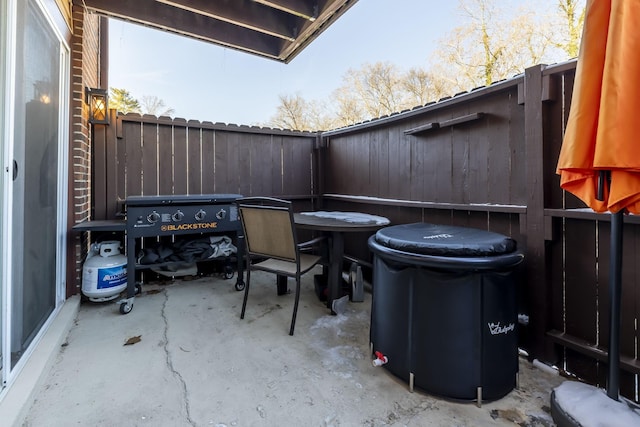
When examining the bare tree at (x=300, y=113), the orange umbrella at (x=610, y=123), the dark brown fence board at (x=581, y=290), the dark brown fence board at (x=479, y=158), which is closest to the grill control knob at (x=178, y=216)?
the dark brown fence board at (x=479, y=158)

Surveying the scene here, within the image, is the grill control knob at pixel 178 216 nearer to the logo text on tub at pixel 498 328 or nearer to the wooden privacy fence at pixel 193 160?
the wooden privacy fence at pixel 193 160

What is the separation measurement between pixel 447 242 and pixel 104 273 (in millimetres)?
2772

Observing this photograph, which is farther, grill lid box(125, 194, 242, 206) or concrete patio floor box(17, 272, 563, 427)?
grill lid box(125, 194, 242, 206)

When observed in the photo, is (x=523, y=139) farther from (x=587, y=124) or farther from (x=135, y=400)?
(x=135, y=400)

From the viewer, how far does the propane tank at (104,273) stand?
260 centimetres

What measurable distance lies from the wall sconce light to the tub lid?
311 centimetres

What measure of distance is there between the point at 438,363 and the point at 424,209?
5.36 feet

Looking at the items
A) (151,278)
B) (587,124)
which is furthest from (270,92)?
(587,124)

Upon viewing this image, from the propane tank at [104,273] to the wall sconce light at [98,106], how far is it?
1.31 m

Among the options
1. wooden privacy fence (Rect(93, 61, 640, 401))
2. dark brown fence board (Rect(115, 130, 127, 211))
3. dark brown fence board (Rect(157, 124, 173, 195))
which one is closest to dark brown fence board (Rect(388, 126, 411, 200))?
wooden privacy fence (Rect(93, 61, 640, 401))

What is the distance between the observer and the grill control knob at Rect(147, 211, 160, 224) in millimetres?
2834

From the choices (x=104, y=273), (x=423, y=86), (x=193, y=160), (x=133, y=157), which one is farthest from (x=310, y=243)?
(x=423, y=86)

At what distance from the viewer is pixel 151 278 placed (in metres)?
3.56

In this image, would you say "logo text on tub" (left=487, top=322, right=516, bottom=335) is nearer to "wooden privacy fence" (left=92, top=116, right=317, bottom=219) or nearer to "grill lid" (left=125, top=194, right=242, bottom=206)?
"grill lid" (left=125, top=194, right=242, bottom=206)
